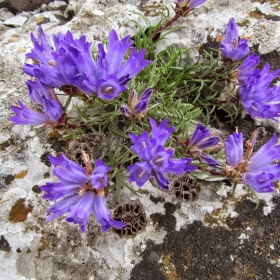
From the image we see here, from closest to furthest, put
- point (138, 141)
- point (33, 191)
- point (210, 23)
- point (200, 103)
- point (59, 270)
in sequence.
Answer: point (138, 141), point (59, 270), point (33, 191), point (200, 103), point (210, 23)

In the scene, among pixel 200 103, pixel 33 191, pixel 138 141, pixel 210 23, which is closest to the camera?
pixel 138 141

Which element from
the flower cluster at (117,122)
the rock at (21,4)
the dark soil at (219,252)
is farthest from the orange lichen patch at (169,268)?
the rock at (21,4)

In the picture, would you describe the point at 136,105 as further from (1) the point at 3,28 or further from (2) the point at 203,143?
(1) the point at 3,28

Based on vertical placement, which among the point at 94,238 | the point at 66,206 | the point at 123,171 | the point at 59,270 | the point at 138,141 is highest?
the point at 138,141

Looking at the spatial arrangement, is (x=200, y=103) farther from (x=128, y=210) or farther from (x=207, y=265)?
(x=207, y=265)

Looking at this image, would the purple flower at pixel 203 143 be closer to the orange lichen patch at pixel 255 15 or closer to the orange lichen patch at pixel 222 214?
the orange lichen patch at pixel 222 214

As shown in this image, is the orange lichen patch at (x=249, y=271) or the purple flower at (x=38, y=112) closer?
the purple flower at (x=38, y=112)

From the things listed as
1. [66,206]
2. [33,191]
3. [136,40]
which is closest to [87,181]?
[66,206]
